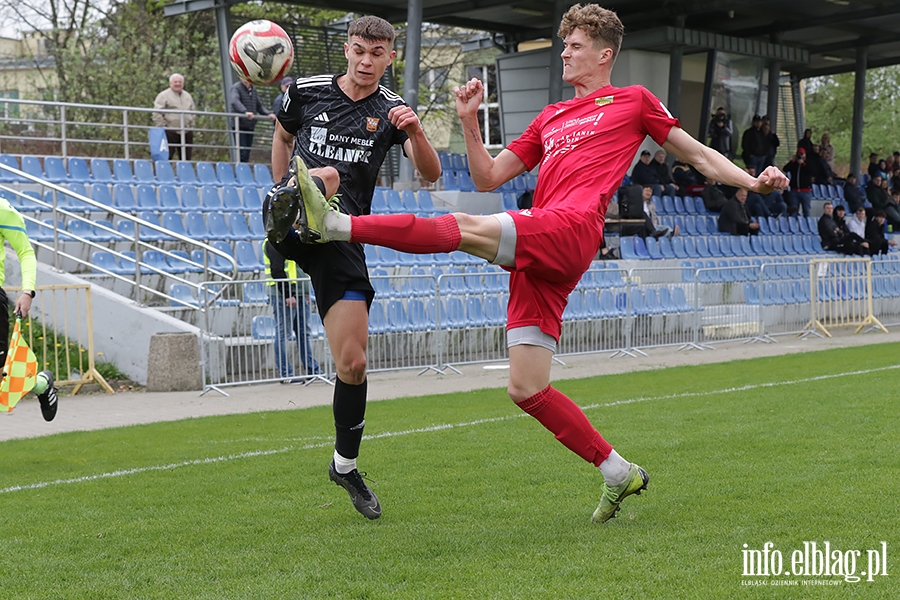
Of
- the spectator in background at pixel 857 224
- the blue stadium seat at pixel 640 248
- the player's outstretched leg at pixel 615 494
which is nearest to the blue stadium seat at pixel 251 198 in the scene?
the blue stadium seat at pixel 640 248

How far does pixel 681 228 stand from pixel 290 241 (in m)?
19.1

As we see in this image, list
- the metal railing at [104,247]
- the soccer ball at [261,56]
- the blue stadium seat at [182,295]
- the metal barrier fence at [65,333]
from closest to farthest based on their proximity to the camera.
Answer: the soccer ball at [261,56], the metal barrier fence at [65,333], the metal railing at [104,247], the blue stadium seat at [182,295]

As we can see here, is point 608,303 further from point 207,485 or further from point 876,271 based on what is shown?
point 207,485

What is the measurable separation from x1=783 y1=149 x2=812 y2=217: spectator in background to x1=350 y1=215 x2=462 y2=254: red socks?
81.4 ft

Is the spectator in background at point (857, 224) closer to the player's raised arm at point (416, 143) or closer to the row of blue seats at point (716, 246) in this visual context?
the row of blue seats at point (716, 246)

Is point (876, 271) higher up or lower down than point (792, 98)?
lower down

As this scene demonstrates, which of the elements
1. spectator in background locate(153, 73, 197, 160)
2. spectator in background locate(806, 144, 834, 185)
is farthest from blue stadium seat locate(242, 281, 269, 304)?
spectator in background locate(806, 144, 834, 185)

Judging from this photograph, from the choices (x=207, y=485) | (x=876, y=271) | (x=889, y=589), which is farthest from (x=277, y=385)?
(x=876, y=271)

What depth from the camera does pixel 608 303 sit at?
15914mm

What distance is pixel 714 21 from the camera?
1182 inches

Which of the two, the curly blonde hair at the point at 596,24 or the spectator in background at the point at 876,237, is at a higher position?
the curly blonde hair at the point at 596,24

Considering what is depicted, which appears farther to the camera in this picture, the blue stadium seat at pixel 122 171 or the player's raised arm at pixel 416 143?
the blue stadium seat at pixel 122 171

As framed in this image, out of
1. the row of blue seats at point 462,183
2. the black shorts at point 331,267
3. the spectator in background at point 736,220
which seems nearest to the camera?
the black shorts at point 331,267

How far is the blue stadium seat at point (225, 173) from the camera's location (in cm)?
1808
